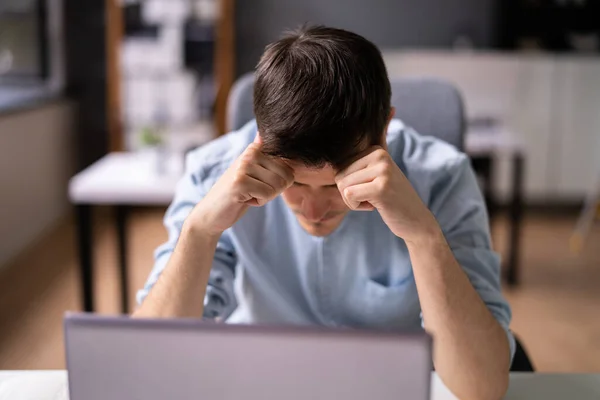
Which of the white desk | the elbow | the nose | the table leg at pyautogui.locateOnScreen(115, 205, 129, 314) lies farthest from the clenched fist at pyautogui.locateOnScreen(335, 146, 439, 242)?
the table leg at pyautogui.locateOnScreen(115, 205, 129, 314)

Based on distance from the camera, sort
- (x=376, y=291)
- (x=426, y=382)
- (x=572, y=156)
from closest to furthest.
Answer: (x=426, y=382) → (x=376, y=291) → (x=572, y=156)

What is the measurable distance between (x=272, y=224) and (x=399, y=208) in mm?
330

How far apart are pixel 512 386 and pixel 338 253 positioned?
0.34m

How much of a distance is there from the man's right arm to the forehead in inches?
0.5

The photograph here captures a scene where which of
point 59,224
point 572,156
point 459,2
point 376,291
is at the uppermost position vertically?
point 459,2

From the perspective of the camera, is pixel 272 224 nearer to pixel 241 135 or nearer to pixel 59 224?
pixel 241 135

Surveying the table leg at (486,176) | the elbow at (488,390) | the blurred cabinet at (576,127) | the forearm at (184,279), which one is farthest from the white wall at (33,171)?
the blurred cabinet at (576,127)

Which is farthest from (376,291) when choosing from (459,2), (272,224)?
(459,2)

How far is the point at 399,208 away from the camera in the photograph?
0.79 m

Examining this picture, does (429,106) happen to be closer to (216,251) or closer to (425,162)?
(425,162)

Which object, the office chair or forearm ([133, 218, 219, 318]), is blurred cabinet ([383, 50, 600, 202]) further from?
forearm ([133, 218, 219, 318])

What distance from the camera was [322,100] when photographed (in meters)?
0.80

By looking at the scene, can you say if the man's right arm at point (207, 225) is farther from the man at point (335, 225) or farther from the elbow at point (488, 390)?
the elbow at point (488, 390)

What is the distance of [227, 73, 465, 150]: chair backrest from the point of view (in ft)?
4.07
